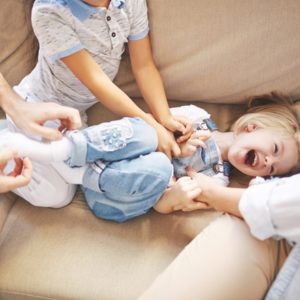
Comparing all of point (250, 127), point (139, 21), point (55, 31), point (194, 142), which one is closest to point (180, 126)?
point (194, 142)

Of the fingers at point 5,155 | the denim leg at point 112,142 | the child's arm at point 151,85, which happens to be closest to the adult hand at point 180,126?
the child's arm at point 151,85

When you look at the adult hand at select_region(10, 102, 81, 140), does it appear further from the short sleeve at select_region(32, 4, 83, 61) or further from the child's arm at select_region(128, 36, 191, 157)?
the child's arm at select_region(128, 36, 191, 157)

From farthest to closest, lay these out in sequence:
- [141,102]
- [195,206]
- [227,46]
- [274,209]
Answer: [141,102] < [227,46] < [195,206] < [274,209]

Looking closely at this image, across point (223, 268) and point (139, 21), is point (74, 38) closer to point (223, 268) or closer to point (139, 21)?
point (139, 21)

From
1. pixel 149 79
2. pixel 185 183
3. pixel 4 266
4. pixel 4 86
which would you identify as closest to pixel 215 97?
pixel 149 79

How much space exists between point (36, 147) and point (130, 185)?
23 cm

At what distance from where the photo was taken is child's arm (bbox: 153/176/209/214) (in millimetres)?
1043

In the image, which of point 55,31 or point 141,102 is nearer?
point 55,31

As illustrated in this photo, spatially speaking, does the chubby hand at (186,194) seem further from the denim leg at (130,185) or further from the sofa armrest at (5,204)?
the sofa armrest at (5,204)

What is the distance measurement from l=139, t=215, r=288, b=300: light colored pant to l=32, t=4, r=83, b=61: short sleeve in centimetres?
56

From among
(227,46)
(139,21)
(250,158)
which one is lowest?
(250,158)

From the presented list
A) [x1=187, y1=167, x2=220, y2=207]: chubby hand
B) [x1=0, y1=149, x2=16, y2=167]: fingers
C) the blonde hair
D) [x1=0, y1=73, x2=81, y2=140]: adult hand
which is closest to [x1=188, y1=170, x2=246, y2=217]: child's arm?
[x1=187, y1=167, x2=220, y2=207]: chubby hand

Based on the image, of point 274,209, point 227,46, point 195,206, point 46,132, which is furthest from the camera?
point 227,46

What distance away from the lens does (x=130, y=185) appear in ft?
3.39
